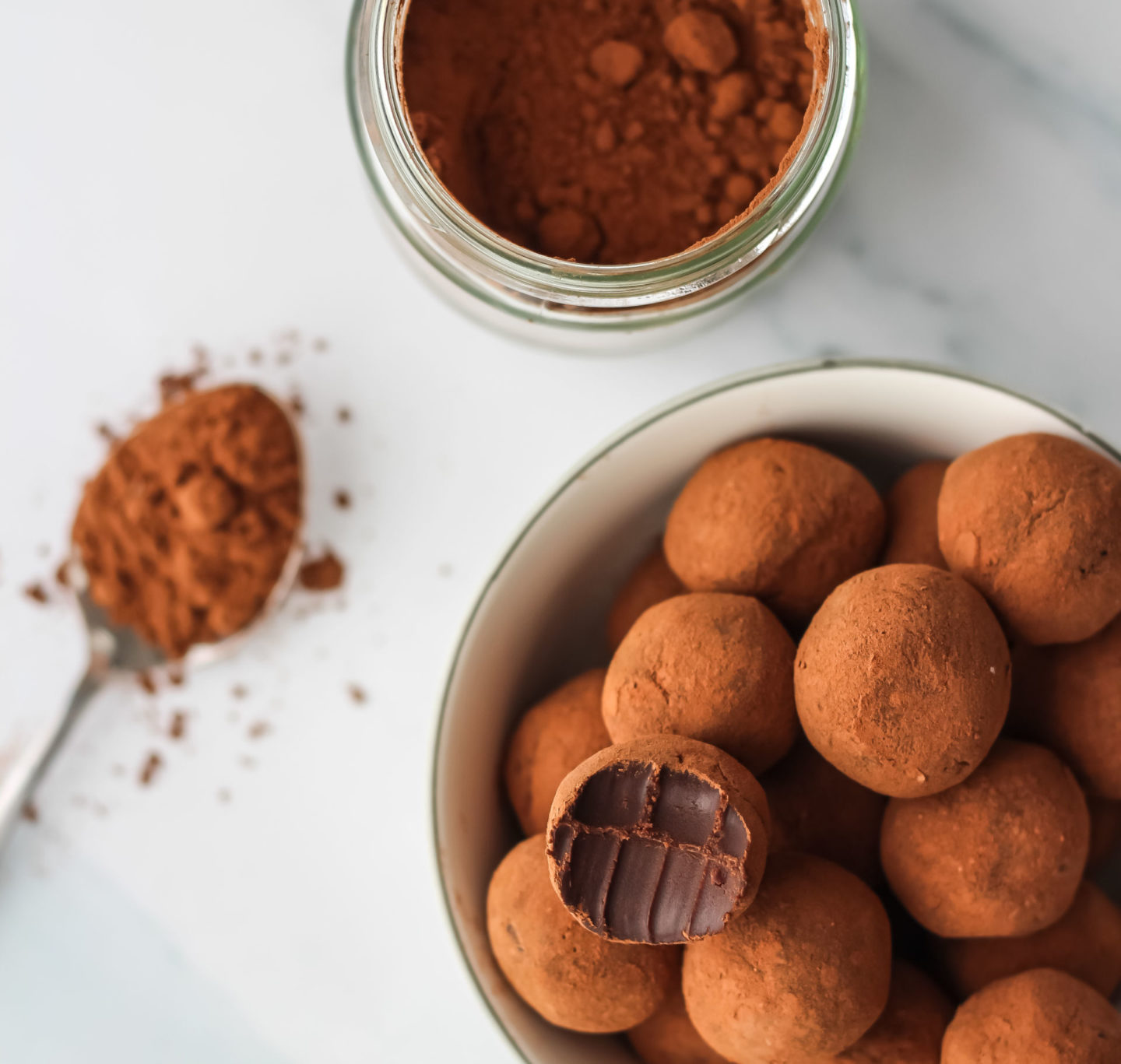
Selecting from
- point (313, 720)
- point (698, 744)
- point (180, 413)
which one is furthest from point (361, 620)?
point (698, 744)

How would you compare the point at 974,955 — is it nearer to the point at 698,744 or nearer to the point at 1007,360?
the point at 698,744

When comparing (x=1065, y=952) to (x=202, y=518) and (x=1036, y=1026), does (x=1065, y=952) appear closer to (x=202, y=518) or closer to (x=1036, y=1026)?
(x=1036, y=1026)

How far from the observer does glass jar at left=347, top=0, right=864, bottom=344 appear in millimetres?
568

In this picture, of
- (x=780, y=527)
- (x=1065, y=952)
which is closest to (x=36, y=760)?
(x=780, y=527)

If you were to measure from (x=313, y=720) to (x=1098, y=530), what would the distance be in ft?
1.80

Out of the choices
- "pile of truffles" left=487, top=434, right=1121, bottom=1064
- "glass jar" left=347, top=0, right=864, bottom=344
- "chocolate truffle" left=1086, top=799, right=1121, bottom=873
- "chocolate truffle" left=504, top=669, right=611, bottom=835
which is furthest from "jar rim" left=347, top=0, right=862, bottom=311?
"chocolate truffle" left=1086, top=799, right=1121, bottom=873

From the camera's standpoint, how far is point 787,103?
637 millimetres

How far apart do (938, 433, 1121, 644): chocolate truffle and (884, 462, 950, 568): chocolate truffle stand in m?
0.05

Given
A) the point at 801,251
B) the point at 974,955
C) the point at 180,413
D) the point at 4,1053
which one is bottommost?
the point at 974,955

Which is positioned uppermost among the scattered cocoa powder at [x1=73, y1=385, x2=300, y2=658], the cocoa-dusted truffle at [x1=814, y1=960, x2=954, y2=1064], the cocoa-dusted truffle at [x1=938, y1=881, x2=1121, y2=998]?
the scattered cocoa powder at [x1=73, y1=385, x2=300, y2=658]

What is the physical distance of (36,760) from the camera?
0.82m

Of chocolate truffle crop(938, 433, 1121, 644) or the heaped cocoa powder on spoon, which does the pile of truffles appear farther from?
the heaped cocoa powder on spoon

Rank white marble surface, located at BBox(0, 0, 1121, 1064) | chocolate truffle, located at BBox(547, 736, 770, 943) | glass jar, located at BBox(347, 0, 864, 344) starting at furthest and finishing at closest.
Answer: white marble surface, located at BBox(0, 0, 1121, 1064) → glass jar, located at BBox(347, 0, 864, 344) → chocolate truffle, located at BBox(547, 736, 770, 943)

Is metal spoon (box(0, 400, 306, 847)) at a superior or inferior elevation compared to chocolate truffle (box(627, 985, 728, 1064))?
superior
